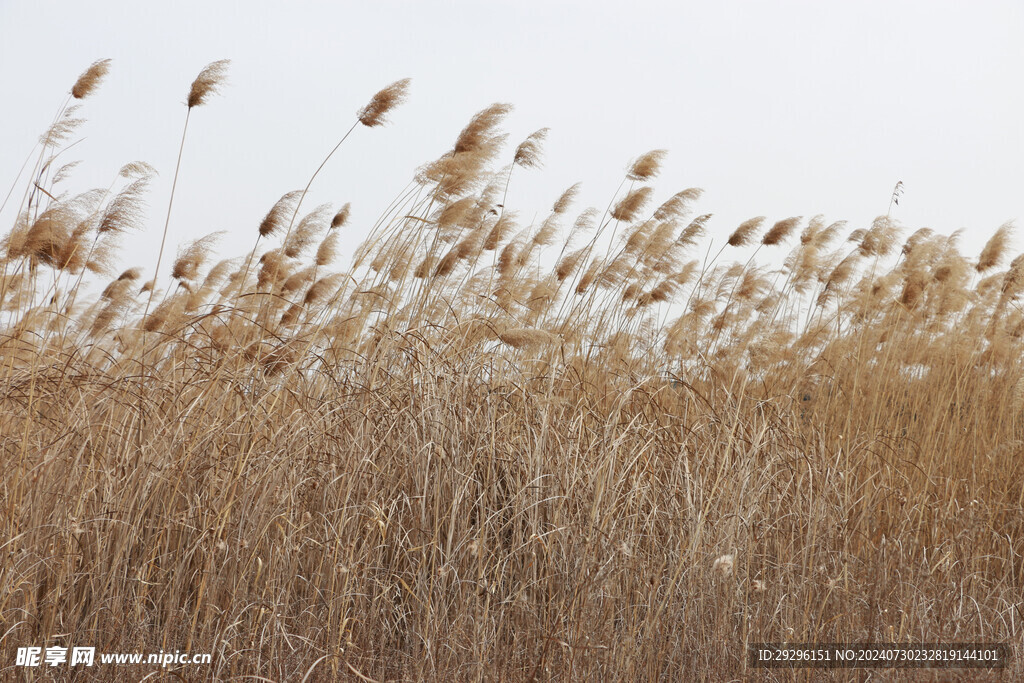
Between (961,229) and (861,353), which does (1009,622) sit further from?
(961,229)

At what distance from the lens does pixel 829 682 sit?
2.53 m

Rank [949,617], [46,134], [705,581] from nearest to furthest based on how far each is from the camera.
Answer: [705,581] → [949,617] → [46,134]

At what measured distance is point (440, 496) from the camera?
109 inches

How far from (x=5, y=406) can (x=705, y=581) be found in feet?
8.80

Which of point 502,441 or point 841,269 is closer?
point 502,441

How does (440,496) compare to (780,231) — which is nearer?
(440,496)

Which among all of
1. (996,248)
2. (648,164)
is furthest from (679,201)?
(996,248)

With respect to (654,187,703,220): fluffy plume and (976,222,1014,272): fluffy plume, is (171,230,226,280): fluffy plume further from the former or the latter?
(976,222,1014,272): fluffy plume

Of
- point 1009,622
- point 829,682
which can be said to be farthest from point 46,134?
point 1009,622

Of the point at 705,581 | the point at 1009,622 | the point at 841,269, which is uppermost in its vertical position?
the point at 841,269

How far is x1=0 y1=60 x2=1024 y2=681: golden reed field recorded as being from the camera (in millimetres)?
2477

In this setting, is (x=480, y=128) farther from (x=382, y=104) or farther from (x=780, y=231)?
(x=780, y=231)

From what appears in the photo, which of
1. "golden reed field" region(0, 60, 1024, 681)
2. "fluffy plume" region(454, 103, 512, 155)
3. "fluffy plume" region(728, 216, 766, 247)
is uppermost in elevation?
"fluffy plume" region(454, 103, 512, 155)

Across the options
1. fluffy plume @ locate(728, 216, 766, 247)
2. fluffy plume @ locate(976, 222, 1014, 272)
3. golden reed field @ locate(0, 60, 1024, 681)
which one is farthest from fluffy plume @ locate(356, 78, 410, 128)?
fluffy plume @ locate(976, 222, 1014, 272)
